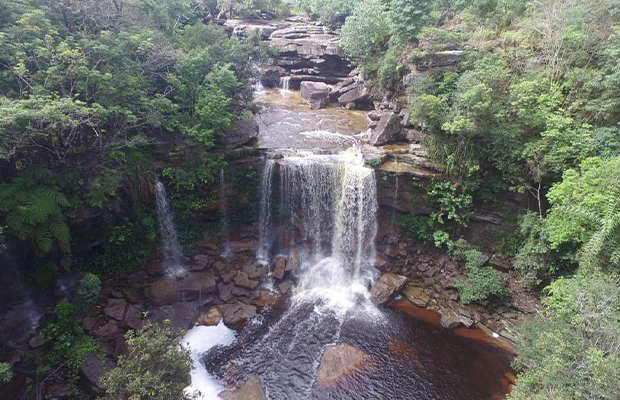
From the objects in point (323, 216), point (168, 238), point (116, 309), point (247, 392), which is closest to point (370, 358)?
point (247, 392)

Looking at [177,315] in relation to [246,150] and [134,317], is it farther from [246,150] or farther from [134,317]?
[246,150]

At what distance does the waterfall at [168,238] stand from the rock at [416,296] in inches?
430

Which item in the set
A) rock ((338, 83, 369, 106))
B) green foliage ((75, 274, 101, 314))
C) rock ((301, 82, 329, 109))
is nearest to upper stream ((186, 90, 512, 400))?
green foliage ((75, 274, 101, 314))

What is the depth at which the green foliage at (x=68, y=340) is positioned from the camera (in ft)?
36.7

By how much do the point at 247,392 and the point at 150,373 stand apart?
13.0 feet

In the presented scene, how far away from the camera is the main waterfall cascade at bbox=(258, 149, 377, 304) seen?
1683cm

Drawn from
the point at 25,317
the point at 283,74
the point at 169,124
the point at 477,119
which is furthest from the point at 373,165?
the point at 283,74

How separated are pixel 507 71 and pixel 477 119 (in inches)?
113

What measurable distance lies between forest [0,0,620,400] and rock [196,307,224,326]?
3.13m

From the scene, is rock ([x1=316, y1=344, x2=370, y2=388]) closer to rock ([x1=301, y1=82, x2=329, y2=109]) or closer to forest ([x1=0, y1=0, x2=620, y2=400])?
forest ([x1=0, y1=0, x2=620, y2=400])

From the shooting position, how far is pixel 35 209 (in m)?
10.5

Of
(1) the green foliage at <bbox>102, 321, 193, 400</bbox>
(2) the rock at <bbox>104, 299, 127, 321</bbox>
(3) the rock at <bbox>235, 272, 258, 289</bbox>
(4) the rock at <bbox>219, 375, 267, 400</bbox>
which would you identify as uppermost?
(1) the green foliage at <bbox>102, 321, 193, 400</bbox>

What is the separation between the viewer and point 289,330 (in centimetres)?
1405

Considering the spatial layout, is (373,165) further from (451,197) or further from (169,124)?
(169,124)
